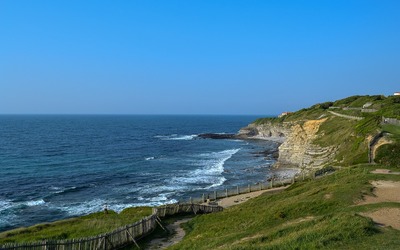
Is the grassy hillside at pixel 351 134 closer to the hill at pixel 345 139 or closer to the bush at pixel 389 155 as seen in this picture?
the hill at pixel 345 139

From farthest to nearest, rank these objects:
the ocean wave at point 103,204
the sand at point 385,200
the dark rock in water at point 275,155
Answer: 1. the dark rock in water at point 275,155
2. the ocean wave at point 103,204
3. the sand at point 385,200

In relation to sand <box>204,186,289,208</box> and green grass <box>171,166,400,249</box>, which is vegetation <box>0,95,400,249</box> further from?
sand <box>204,186,289,208</box>

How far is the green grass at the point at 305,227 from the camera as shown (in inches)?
563

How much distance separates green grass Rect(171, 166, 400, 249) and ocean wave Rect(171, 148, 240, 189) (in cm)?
2830

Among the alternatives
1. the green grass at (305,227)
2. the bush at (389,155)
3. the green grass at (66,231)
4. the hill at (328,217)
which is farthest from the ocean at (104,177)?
the green grass at (305,227)

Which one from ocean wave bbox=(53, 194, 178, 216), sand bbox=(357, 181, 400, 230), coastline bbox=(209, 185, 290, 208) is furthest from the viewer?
ocean wave bbox=(53, 194, 178, 216)

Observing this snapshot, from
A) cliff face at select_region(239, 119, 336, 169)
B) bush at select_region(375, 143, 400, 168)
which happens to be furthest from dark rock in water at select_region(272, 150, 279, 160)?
bush at select_region(375, 143, 400, 168)

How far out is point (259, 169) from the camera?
70.0m

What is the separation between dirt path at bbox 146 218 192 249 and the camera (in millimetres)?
21352

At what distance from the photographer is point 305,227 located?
17.1m

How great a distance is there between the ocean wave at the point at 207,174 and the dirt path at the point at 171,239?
89.9 ft

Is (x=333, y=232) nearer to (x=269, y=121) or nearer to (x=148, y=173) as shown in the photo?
(x=148, y=173)

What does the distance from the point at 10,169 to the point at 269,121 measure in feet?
340

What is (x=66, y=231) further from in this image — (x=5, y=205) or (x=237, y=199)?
(x=5, y=205)
